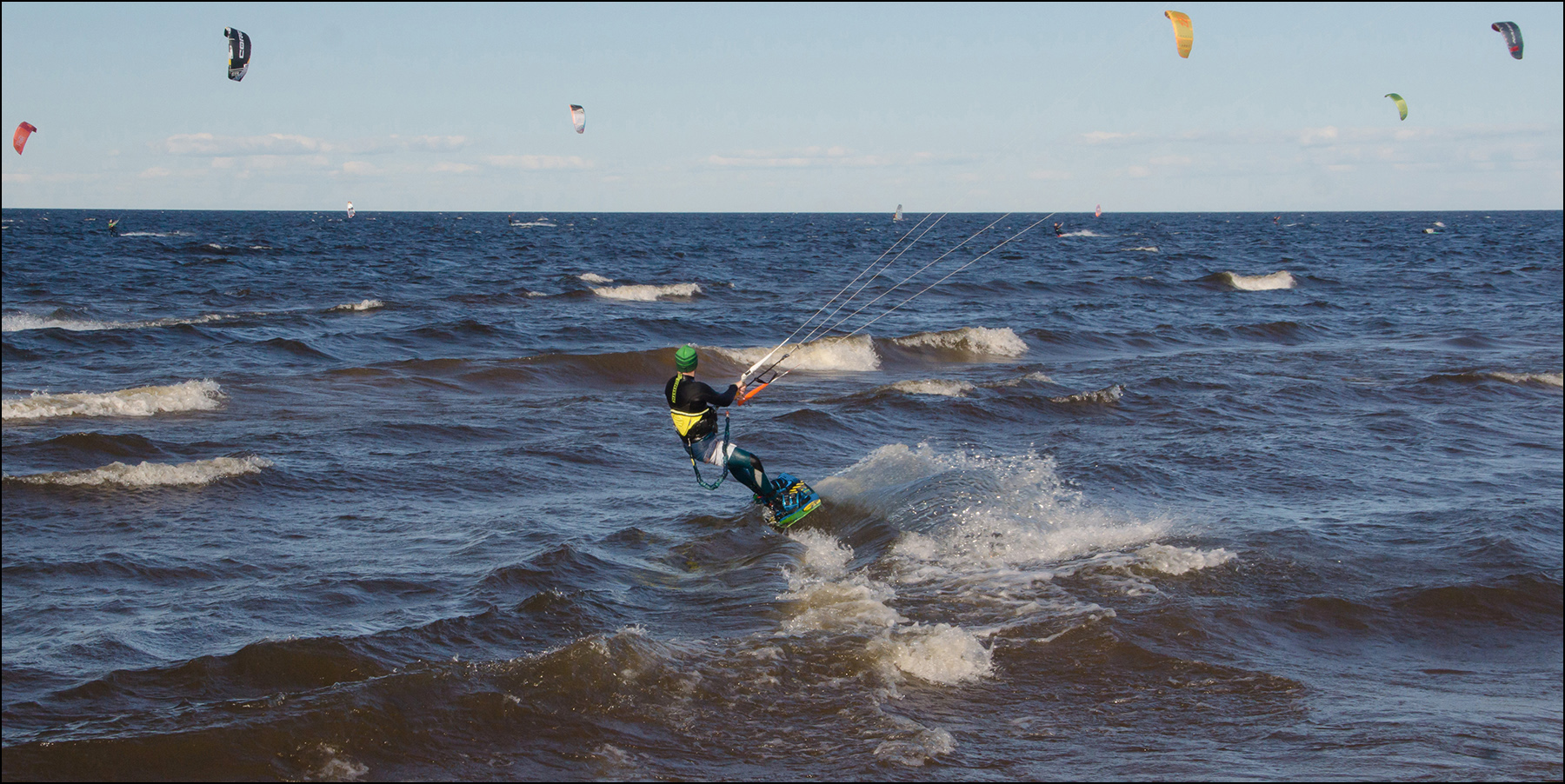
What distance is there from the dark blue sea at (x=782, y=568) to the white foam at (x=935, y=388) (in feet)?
0.33

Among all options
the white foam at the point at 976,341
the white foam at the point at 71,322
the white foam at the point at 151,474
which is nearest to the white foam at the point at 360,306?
the white foam at the point at 71,322

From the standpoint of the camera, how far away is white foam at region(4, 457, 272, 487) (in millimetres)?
11859

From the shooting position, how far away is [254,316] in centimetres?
2672

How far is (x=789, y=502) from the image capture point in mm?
10852

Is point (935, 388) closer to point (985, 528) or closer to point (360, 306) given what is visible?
point (985, 528)

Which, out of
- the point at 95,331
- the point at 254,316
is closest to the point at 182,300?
the point at 254,316

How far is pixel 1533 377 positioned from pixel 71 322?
93.0 feet

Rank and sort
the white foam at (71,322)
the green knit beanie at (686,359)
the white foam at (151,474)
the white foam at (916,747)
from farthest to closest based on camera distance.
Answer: the white foam at (71,322)
the white foam at (151,474)
the green knit beanie at (686,359)
the white foam at (916,747)

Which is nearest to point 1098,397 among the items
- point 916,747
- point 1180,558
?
point 1180,558

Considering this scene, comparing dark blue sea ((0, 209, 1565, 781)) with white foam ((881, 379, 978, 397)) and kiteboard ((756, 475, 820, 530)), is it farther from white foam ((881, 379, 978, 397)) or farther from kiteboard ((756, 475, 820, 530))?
kiteboard ((756, 475, 820, 530))

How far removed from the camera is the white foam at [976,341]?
25.1 metres

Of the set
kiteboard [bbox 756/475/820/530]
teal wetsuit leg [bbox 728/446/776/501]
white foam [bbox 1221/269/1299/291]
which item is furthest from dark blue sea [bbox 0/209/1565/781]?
white foam [bbox 1221/269/1299/291]

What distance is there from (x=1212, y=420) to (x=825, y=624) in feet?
33.1

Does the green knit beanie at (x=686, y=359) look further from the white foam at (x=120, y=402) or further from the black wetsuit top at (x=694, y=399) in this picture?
the white foam at (x=120, y=402)
